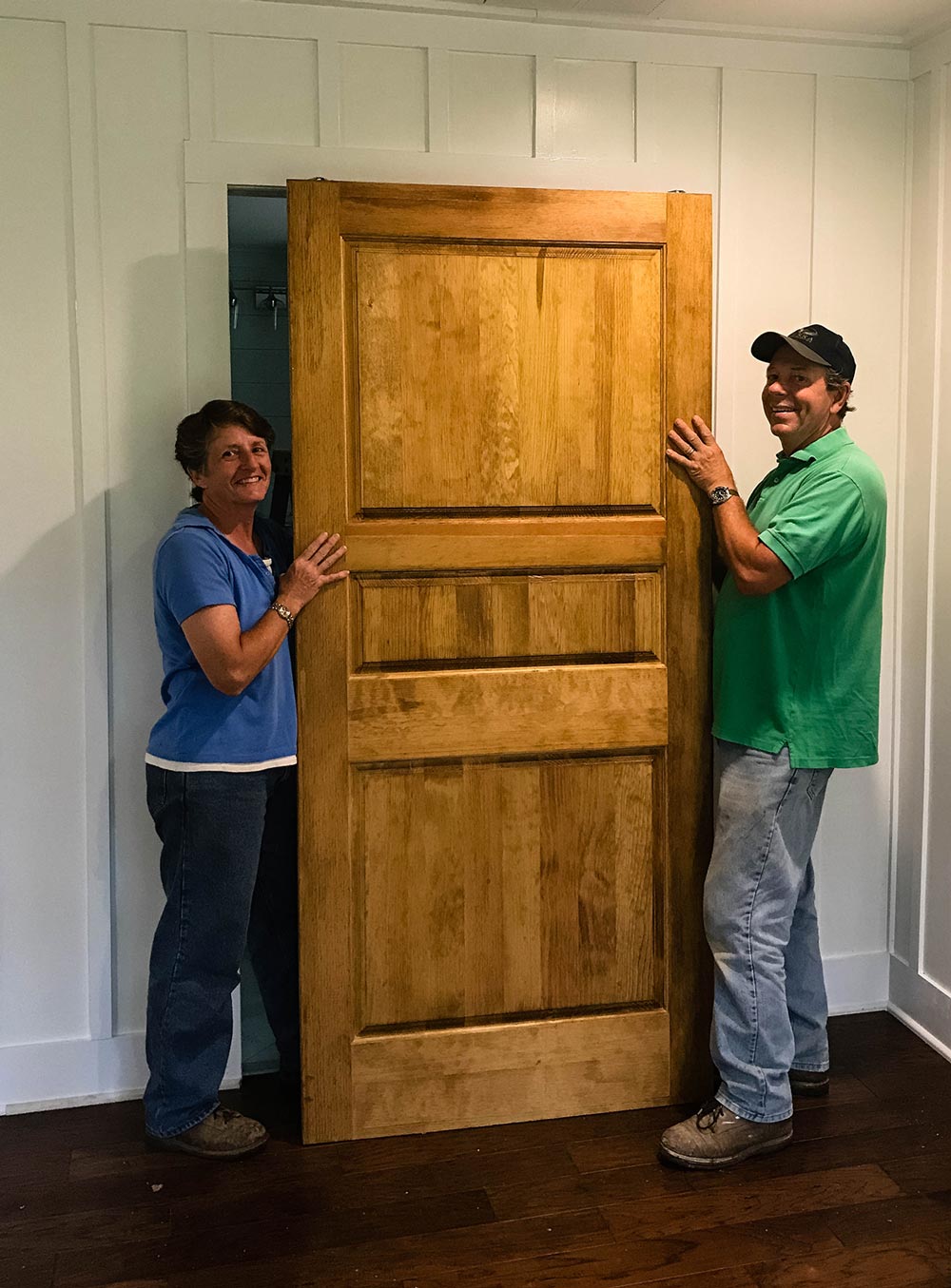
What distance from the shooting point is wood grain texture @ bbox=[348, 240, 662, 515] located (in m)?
2.73

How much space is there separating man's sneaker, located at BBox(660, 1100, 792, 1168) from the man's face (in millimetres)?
1539

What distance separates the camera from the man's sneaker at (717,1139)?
2682mm

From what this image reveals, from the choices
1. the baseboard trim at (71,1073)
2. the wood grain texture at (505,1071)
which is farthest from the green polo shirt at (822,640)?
the baseboard trim at (71,1073)

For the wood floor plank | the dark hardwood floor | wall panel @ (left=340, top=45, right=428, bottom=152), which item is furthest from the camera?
wall panel @ (left=340, top=45, right=428, bottom=152)

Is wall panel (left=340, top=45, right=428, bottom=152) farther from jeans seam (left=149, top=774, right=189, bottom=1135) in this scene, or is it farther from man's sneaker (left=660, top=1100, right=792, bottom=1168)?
man's sneaker (left=660, top=1100, right=792, bottom=1168)

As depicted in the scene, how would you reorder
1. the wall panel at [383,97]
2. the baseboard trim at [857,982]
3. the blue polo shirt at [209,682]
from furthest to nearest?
the baseboard trim at [857,982] < the wall panel at [383,97] < the blue polo shirt at [209,682]

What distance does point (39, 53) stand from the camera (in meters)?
2.76

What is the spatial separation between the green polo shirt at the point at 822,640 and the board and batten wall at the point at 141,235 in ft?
1.26

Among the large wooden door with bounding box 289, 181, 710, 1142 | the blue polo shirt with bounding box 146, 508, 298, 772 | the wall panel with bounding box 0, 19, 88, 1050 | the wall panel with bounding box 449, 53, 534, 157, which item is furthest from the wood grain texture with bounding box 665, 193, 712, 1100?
the wall panel with bounding box 0, 19, 88, 1050

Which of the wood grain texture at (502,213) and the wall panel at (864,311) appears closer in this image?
the wood grain texture at (502,213)

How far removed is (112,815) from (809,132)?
2.51m

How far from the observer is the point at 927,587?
10.8ft

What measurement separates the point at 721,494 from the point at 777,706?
503 millimetres

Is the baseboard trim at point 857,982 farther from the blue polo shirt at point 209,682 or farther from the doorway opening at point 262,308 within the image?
the doorway opening at point 262,308
